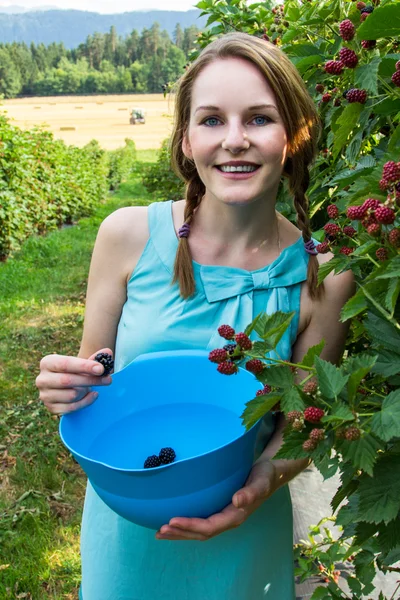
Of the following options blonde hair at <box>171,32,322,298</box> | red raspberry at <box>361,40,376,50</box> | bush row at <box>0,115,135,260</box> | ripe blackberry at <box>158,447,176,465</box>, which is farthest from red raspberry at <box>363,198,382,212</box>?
bush row at <box>0,115,135,260</box>

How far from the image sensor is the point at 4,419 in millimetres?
3932

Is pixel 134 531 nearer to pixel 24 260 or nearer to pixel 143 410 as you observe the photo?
pixel 143 410

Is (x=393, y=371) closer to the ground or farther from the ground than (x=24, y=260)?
farther from the ground

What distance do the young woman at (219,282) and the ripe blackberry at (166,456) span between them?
20cm

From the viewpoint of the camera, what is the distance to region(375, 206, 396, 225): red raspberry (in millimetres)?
712

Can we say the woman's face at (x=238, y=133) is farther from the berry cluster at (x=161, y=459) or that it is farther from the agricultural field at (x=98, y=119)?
the agricultural field at (x=98, y=119)

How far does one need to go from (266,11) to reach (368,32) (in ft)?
5.80

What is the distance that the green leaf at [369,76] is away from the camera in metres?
0.93

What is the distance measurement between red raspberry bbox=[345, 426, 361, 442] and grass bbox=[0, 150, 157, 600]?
2.24 metres

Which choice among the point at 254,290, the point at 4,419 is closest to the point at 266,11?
the point at 254,290

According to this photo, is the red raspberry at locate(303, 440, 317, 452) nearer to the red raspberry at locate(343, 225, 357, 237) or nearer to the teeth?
the red raspberry at locate(343, 225, 357, 237)

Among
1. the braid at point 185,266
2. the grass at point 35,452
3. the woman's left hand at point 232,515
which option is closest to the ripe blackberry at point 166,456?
the woman's left hand at point 232,515

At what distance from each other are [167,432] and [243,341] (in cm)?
72

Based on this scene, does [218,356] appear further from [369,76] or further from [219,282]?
[219,282]
